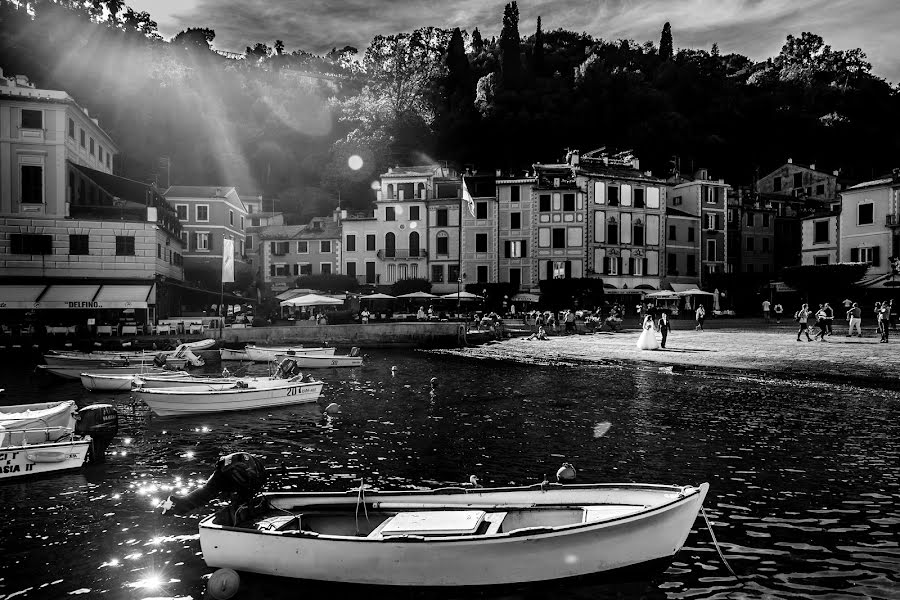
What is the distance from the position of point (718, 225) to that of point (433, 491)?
228ft

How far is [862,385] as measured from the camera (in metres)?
23.2

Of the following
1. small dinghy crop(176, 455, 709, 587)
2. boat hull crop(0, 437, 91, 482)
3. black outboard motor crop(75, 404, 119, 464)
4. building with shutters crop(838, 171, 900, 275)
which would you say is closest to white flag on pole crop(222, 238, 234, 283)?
black outboard motor crop(75, 404, 119, 464)

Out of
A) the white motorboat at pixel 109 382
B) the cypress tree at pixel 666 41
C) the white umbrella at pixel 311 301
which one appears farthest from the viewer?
the cypress tree at pixel 666 41

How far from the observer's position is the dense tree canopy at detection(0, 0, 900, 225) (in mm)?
82125

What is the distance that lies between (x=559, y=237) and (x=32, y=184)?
44890 millimetres

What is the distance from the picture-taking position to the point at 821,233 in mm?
61031

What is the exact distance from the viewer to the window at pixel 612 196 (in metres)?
65.4

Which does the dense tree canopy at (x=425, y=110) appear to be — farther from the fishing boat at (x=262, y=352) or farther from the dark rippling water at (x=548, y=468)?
the dark rippling water at (x=548, y=468)

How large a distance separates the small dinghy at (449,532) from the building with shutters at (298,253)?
6188 cm

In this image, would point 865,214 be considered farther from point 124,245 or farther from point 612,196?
point 124,245

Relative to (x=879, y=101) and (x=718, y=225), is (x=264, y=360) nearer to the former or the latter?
(x=718, y=225)

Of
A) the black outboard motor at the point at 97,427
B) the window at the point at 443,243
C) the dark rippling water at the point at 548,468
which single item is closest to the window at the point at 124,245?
the dark rippling water at the point at 548,468

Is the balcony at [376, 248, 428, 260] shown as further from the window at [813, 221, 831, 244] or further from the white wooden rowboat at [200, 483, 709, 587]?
the white wooden rowboat at [200, 483, 709, 587]

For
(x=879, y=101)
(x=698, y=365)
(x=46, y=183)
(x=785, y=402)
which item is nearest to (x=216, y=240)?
(x=46, y=183)
